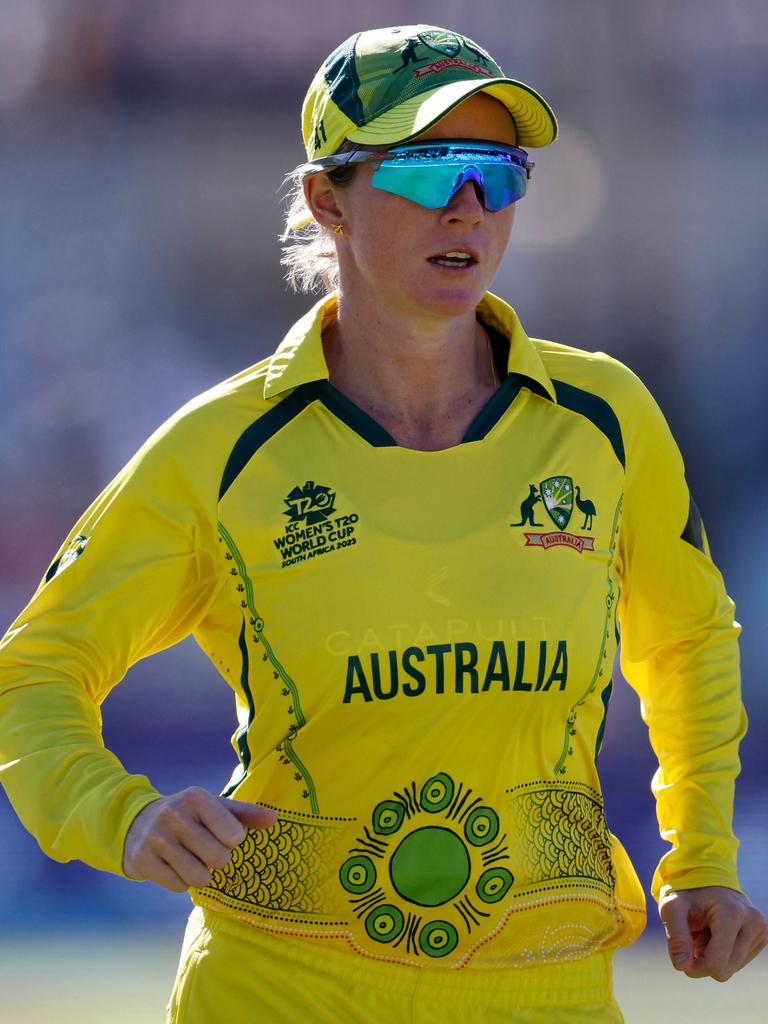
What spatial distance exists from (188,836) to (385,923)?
0.36 metres

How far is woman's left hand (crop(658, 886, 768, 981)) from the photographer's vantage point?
1.87 m

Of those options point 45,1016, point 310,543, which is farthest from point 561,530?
point 45,1016

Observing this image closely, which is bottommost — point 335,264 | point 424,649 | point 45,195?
point 45,195

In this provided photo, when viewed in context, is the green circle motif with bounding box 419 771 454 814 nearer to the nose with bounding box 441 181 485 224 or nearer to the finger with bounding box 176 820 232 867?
the finger with bounding box 176 820 232 867

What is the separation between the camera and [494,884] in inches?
72.1

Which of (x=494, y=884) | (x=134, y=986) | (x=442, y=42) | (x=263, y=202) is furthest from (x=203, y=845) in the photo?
(x=263, y=202)

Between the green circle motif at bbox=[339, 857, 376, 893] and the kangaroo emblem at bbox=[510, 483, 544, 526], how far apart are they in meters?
0.45

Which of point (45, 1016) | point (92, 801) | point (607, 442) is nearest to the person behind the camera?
point (92, 801)

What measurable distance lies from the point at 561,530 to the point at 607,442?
16 centimetres

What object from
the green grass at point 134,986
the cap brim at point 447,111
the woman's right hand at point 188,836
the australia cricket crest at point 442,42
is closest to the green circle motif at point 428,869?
the woman's right hand at point 188,836

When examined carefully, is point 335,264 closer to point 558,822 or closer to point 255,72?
point 558,822

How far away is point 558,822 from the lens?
188 centimetres

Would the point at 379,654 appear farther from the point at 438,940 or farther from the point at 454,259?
the point at 454,259

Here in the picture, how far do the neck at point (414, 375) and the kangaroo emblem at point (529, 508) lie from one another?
0.43 feet
